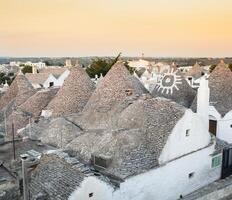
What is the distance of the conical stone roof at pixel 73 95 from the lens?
18312 mm

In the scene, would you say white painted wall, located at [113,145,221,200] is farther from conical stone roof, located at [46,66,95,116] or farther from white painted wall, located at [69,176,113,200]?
conical stone roof, located at [46,66,95,116]

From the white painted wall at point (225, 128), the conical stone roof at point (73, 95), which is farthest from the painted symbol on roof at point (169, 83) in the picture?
the conical stone roof at point (73, 95)

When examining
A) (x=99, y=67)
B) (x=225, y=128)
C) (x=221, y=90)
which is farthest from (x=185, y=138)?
(x=99, y=67)

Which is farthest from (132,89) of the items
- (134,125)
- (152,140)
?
(152,140)

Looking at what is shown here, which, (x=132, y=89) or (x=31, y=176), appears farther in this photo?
(x=132, y=89)

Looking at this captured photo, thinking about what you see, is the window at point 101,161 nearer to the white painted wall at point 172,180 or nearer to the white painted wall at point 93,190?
the white painted wall at point 172,180

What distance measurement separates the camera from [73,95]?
738 inches

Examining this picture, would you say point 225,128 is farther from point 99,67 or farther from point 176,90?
point 99,67

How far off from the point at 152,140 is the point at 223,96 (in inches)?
287

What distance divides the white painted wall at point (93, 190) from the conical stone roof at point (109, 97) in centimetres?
473

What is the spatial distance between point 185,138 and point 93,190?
16.3 ft

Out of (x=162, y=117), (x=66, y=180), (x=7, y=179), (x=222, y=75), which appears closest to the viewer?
(x=7, y=179)

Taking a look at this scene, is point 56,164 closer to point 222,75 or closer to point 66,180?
point 66,180

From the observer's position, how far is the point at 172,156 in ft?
→ 43.6
